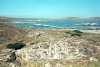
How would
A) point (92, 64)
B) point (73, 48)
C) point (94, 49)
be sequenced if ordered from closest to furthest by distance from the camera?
1. point (92, 64)
2. point (73, 48)
3. point (94, 49)

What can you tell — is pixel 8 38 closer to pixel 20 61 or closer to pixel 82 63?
pixel 20 61

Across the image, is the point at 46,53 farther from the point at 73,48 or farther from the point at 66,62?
the point at 66,62

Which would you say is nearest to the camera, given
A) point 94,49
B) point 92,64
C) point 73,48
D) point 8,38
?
point 92,64

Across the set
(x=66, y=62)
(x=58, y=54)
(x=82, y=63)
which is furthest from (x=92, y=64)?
(x=58, y=54)

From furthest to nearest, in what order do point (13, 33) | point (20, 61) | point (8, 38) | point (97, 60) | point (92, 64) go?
point (13, 33)
point (8, 38)
point (20, 61)
point (97, 60)
point (92, 64)

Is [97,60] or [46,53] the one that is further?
[46,53]

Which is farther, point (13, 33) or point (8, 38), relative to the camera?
point (13, 33)

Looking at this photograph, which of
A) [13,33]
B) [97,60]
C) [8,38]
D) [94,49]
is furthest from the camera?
[13,33]

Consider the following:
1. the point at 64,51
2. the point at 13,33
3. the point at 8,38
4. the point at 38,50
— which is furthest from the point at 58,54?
the point at 13,33
